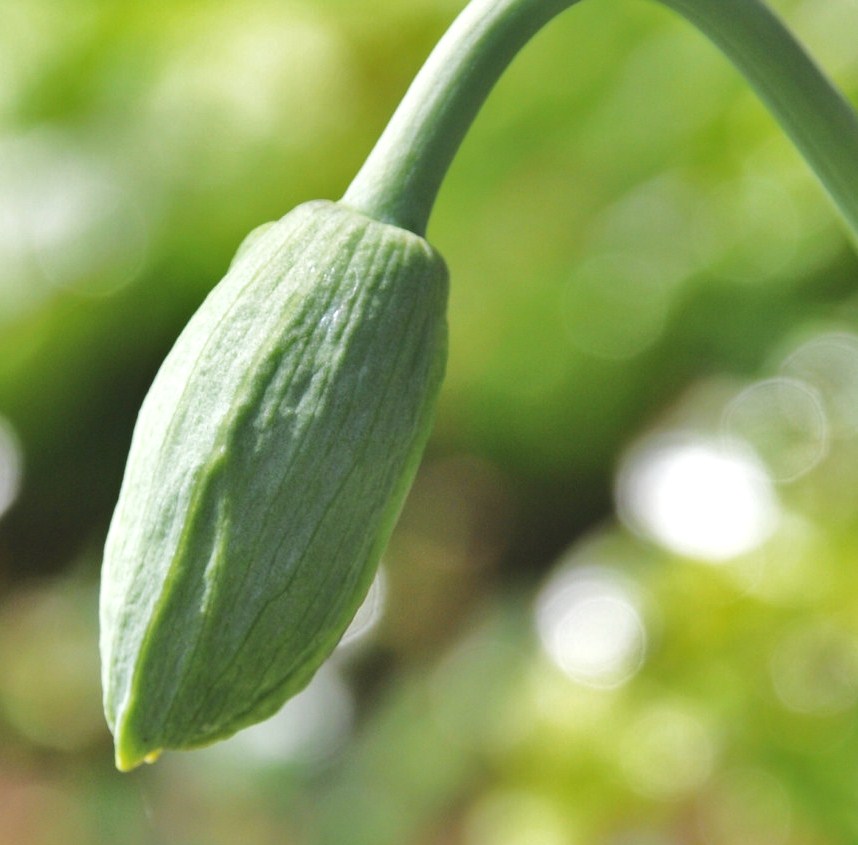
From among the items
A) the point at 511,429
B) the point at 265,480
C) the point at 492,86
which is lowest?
the point at 511,429

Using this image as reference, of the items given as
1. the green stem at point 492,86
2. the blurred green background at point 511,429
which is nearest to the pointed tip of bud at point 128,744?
the green stem at point 492,86

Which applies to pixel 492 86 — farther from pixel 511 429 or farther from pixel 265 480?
pixel 511 429

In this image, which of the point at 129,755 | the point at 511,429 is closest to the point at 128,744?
the point at 129,755

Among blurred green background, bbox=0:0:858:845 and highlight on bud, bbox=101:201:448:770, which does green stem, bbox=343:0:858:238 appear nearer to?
highlight on bud, bbox=101:201:448:770

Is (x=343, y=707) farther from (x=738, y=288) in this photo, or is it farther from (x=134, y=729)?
(x=134, y=729)

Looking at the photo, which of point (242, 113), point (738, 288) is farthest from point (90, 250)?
point (738, 288)

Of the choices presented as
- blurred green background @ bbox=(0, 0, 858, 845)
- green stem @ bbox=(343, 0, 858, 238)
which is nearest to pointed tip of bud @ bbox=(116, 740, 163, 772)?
green stem @ bbox=(343, 0, 858, 238)
